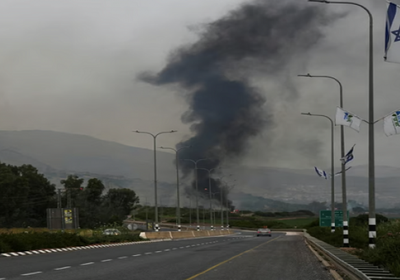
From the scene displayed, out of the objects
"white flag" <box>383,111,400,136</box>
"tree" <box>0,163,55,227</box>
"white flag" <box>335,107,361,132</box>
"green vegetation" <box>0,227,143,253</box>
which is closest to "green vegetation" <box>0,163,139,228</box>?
"tree" <box>0,163,55,227</box>

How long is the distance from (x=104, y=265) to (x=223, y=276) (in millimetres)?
6254

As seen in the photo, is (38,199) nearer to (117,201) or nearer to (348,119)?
(117,201)

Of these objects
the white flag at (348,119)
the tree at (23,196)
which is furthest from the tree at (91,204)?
the white flag at (348,119)

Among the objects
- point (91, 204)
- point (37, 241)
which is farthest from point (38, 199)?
point (37, 241)

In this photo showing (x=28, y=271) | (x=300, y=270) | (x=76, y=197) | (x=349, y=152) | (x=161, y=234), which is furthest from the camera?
(x=76, y=197)

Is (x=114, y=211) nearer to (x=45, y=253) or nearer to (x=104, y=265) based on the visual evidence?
(x=45, y=253)

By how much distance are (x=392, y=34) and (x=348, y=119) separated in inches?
397

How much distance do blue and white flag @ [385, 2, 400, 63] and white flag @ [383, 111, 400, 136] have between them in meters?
4.99

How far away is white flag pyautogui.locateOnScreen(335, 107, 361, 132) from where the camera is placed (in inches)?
1164

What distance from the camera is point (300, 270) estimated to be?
21.8 meters

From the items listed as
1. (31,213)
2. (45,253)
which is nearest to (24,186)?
(31,213)

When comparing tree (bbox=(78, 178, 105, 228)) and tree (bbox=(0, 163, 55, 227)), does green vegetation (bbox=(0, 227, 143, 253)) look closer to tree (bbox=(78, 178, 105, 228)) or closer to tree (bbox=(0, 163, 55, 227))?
tree (bbox=(0, 163, 55, 227))

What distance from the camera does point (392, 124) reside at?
24.9m

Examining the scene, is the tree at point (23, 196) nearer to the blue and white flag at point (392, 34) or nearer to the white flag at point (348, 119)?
the white flag at point (348, 119)
